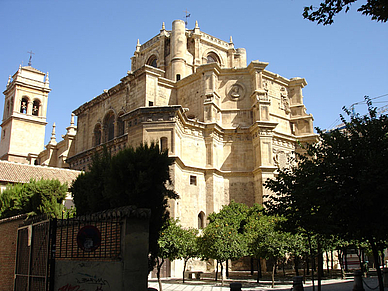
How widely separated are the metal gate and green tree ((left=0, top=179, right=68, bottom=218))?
6782 millimetres

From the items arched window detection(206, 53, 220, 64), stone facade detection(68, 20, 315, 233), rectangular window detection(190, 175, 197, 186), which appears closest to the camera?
stone facade detection(68, 20, 315, 233)

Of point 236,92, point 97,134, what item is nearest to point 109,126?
point 97,134

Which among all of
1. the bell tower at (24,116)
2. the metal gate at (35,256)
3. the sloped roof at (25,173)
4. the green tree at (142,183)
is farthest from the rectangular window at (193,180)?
the bell tower at (24,116)

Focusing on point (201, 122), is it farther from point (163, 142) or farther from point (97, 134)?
point (97, 134)

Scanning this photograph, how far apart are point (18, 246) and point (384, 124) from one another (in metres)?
11.2

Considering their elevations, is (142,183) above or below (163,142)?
below

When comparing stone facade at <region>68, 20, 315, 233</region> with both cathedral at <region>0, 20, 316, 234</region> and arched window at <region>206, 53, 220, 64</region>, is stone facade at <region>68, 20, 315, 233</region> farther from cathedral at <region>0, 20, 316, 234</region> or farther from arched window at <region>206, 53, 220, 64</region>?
arched window at <region>206, 53, 220, 64</region>

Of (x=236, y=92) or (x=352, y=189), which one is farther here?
(x=236, y=92)

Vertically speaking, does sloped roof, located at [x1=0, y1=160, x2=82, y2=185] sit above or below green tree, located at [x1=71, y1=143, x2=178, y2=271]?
above

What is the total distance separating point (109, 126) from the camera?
33.5 metres

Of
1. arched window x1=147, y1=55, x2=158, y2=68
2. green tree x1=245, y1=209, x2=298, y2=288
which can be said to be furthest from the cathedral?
green tree x1=245, y1=209, x2=298, y2=288

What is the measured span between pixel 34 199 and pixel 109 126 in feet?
52.4

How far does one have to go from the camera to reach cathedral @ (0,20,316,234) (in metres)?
24.6

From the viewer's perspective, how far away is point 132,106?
98.4 feet
